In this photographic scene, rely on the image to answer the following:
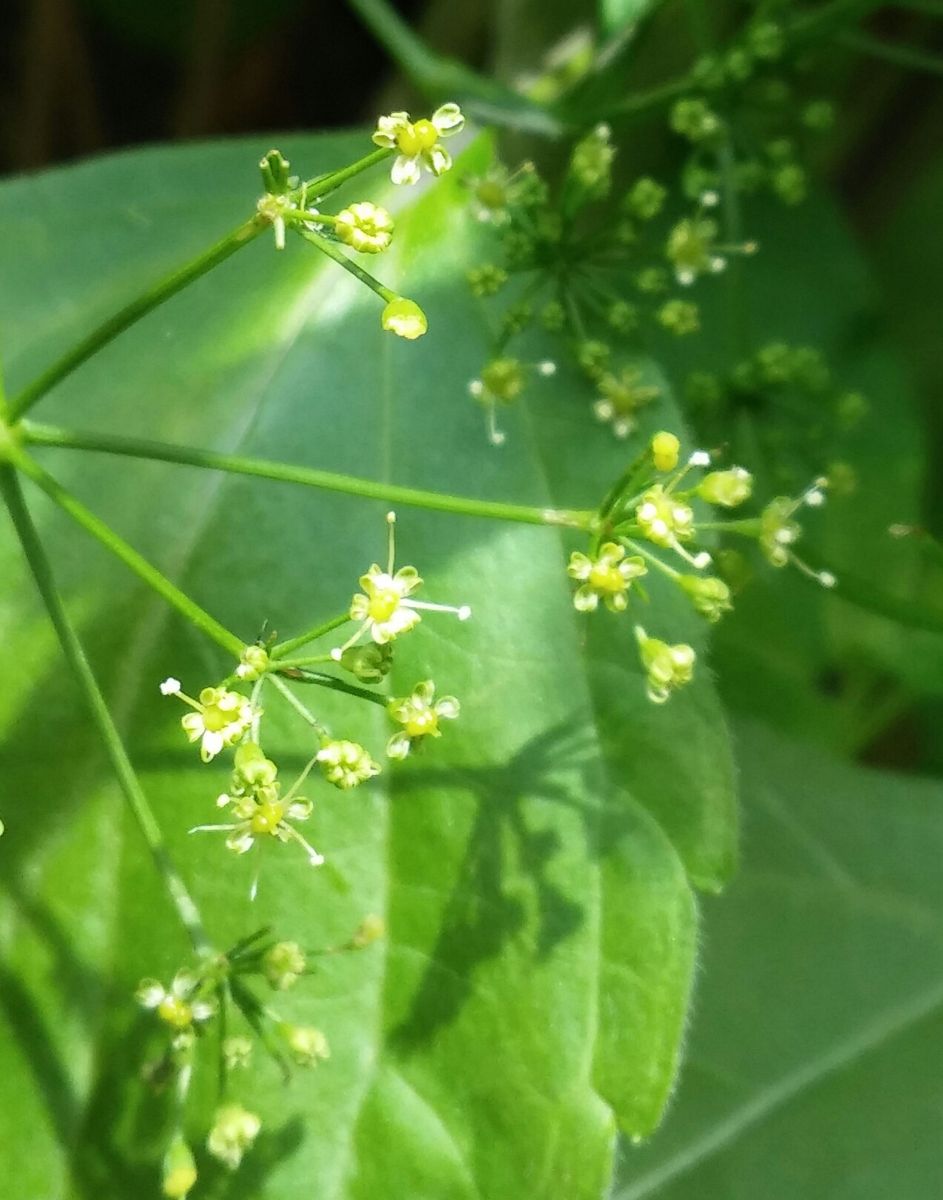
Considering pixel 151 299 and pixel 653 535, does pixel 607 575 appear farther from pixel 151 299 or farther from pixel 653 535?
pixel 151 299

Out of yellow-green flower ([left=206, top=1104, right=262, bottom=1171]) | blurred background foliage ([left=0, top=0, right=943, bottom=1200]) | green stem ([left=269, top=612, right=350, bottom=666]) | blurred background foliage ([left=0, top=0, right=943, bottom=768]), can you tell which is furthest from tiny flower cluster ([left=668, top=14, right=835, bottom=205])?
yellow-green flower ([left=206, top=1104, right=262, bottom=1171])

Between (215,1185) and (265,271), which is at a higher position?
(265,271)

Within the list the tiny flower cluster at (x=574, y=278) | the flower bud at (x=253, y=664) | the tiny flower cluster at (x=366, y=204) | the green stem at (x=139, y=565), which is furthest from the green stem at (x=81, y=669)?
the tiny flower cluster at (x=574, y=278)

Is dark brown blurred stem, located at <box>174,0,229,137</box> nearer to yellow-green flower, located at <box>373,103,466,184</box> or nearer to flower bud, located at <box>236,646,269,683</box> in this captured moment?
yellow-green flower, located at <box>373,103,466,184</box>

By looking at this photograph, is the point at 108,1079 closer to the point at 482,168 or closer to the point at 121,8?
the point at 482,168

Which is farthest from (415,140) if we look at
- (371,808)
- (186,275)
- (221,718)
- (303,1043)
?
(303,1043)

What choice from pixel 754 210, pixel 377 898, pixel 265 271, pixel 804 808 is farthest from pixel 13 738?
pixel 754 210
